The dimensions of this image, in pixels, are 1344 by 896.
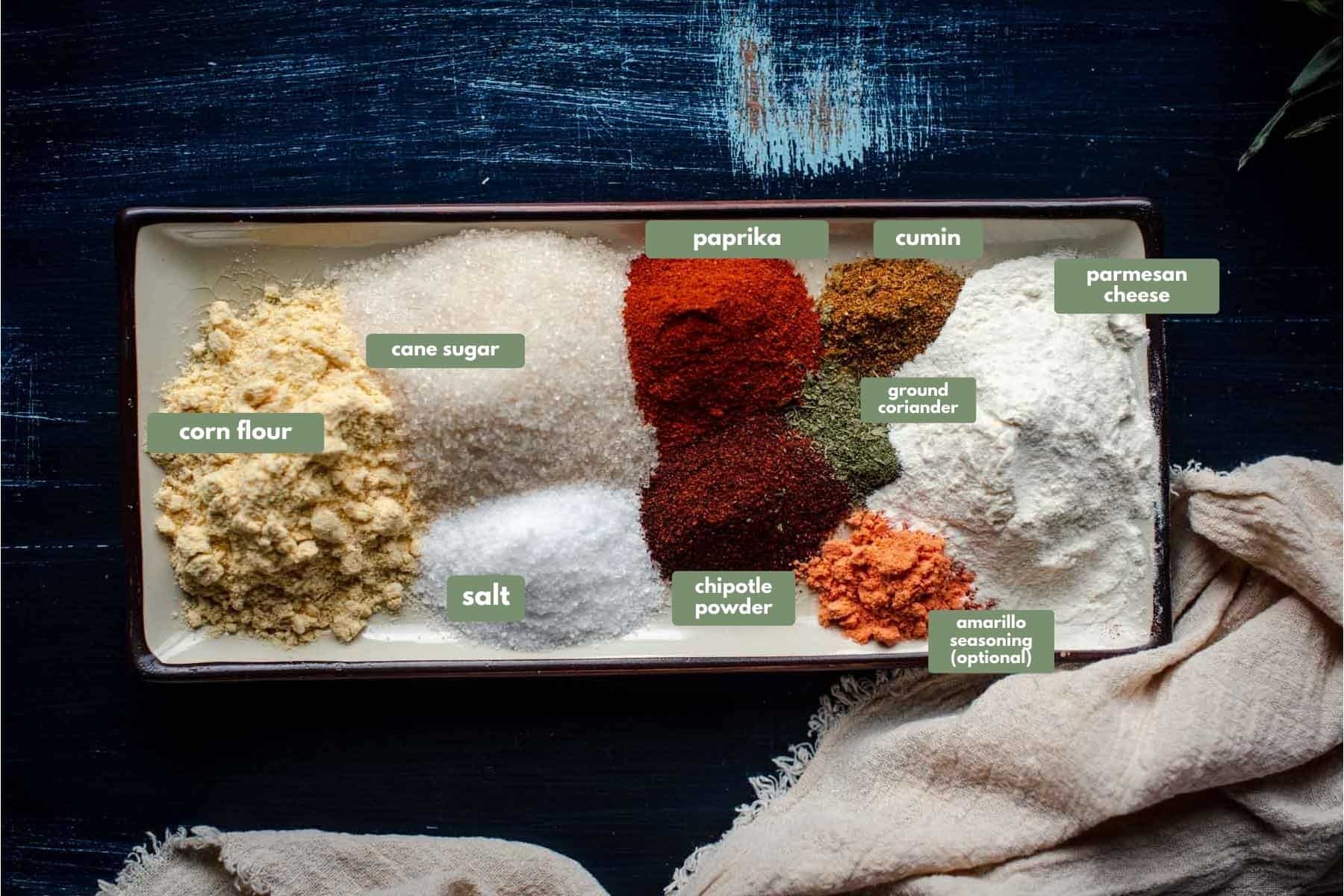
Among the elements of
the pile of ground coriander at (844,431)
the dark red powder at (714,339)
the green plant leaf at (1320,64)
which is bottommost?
the pile of ground coriander at (844,431)

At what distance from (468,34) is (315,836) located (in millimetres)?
1219

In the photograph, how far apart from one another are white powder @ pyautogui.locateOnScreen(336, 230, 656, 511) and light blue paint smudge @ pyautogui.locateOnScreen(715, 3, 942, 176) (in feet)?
1.02

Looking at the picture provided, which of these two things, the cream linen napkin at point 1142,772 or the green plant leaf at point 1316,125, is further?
the green plant leaf at point 1316,125

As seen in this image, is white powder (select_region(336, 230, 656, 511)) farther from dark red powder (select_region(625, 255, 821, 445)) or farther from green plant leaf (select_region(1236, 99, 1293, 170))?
green plant leaf (select_region(1236, 99, 1293, 170))

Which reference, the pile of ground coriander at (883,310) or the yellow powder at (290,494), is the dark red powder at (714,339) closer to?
the pile of ground coriander at (883,310)

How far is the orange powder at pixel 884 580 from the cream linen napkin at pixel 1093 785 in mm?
137

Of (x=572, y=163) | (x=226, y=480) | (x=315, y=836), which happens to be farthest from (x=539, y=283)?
(x=315, y=836)

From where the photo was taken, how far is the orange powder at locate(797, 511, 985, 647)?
4.40 ft

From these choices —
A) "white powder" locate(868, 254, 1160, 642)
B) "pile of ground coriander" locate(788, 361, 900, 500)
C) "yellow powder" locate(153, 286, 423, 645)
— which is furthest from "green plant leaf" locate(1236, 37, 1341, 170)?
"yellow powder" locate(153, 286, 423, 645)

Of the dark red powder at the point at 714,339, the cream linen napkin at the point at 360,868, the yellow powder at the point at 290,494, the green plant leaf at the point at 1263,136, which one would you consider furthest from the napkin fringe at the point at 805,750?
the green plant leaf at the point at 1263,136

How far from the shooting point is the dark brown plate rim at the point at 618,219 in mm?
1337

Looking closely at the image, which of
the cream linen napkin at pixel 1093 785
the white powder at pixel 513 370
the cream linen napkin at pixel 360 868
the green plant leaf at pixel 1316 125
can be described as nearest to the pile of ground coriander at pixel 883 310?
the white powder at pixel 513 370

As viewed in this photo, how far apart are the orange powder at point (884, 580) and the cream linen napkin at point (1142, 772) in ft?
0.48

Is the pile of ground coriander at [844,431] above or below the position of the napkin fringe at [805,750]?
above
